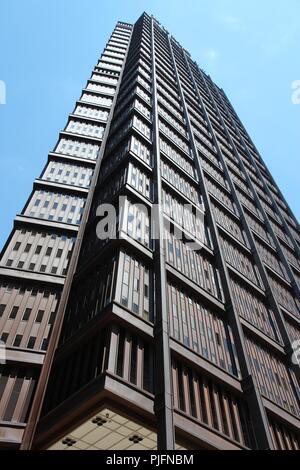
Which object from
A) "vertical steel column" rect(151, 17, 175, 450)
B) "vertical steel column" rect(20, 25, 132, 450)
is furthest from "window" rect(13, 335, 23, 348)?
"vertical steel column" rect(151, 17, 175, 450)

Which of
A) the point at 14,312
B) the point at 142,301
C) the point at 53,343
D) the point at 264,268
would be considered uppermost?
the point at 264,268

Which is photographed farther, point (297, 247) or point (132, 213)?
point (297, 247)

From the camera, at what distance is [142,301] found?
63.8 feet

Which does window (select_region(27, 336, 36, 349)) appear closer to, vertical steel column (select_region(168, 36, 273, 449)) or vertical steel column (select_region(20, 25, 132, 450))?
vertical steel column (select_region(20, 25, 132, 450))

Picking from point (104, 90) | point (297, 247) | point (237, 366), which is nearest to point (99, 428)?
point (237, 366)

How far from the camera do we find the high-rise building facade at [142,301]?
1567 cm

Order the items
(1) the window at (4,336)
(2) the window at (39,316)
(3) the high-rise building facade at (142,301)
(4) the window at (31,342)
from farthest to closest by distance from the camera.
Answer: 1. (2) the window at (39,316)
2. (4) the window at (31,342)
3. (1) the window at (4,336)
4. (3) the high-rise building facade at (142,301)

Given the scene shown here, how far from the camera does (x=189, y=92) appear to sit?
54.3 m

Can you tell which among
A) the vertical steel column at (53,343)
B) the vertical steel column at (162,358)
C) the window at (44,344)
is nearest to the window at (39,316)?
the vertical steel column at (53,343)

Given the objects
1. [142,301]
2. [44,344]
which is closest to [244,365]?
[142,301]

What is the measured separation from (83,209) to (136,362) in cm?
1391

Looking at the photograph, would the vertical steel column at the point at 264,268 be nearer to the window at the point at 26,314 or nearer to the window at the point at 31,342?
the window at the point at 31,342

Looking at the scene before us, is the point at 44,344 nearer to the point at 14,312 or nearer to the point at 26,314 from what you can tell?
the point at 26,314
